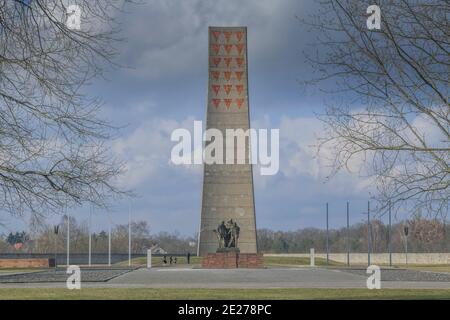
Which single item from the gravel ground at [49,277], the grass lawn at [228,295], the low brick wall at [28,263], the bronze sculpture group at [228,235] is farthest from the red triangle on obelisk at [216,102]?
the grass lawn at [228,295]

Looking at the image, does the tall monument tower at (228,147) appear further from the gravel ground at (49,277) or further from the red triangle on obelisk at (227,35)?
the gravel ground at (49,277)

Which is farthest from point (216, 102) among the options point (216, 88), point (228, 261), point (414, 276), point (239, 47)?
point (414, 276)

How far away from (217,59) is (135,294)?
42.4m

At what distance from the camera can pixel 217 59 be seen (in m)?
59.6

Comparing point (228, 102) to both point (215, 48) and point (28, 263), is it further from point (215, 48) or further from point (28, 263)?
point (28, 263)

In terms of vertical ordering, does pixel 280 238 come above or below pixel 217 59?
below

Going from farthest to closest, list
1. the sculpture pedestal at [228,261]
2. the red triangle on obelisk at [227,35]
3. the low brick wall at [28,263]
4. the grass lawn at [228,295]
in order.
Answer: the red triangle on obelisk at [227,35]
the low brick wall at [28,263]
the sculpture pedestal at [228,261]
the grass lawn at [228,295]

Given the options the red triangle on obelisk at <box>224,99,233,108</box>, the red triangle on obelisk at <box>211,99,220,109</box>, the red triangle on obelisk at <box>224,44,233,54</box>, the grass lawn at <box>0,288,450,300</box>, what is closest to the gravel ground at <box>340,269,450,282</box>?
the grass lawn at <box>0,288,450,300</box>

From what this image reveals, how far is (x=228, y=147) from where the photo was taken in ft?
194

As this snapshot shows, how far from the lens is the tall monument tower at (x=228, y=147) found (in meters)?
58.7

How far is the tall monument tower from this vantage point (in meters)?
58.7
